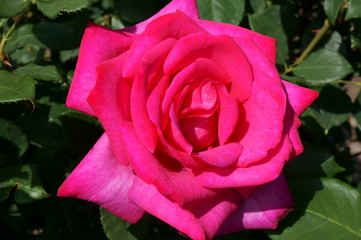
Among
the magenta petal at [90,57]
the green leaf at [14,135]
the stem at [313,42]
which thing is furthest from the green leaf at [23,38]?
the stem at [313,42]

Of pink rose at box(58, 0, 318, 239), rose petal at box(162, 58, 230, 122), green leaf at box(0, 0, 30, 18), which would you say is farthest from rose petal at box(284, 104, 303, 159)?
green leaf at box(0, 0, 30, 18)

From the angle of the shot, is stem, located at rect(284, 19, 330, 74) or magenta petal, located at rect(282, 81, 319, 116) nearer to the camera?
magenta petal, located at rect(282, 81, 319, 116)

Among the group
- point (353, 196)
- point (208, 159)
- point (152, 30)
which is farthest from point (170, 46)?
point (353, 196)

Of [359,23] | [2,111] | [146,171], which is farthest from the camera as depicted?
[359,23]

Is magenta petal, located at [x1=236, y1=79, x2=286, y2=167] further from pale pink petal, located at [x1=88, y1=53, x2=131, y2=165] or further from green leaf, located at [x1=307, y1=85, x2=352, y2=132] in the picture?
green leaf, located at [x1=307, y1=85, x2=352, y2=132]

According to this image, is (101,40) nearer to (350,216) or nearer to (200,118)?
(200,118)
